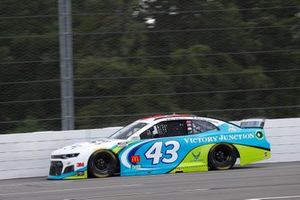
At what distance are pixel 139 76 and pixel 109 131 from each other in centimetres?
167

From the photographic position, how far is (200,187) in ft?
38.7

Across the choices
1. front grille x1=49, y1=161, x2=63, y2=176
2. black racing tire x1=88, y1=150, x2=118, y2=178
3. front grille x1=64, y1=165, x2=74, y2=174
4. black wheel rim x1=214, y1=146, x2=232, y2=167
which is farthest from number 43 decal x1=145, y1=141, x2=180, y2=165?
front grille x1=49, y1=161, x2=63, y2=176

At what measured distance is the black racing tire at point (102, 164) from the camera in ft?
49.3

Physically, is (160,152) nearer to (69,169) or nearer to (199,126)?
(199,126)

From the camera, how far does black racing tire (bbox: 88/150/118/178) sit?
49.3ft

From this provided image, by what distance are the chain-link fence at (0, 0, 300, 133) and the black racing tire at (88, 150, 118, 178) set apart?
99.4 inches

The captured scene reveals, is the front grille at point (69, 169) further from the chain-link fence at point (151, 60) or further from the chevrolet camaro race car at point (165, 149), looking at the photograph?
the chain-link fence at point (151, 60)

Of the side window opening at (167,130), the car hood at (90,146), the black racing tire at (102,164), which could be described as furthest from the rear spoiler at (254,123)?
the black racing tire at (102,164)

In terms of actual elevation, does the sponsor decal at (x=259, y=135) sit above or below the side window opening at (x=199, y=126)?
below

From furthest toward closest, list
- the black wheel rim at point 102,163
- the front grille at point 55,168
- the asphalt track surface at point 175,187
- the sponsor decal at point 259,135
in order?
1. the sponsor decal at point 259,135
2. the front grille at point 55,168
3. the black wheel rim at point 102,163
4. the asphalt track surface at point 175,187

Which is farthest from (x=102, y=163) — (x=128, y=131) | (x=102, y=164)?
(x=128, y=131)

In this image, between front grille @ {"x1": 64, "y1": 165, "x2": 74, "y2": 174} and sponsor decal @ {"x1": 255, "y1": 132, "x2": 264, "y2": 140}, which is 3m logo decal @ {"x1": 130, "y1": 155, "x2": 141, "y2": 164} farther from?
sponsor decal @ {"x1": 255, "y1": 132, "x2": 264, "y2": 140}

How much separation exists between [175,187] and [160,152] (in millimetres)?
3682

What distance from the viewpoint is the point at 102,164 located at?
49.8ft
